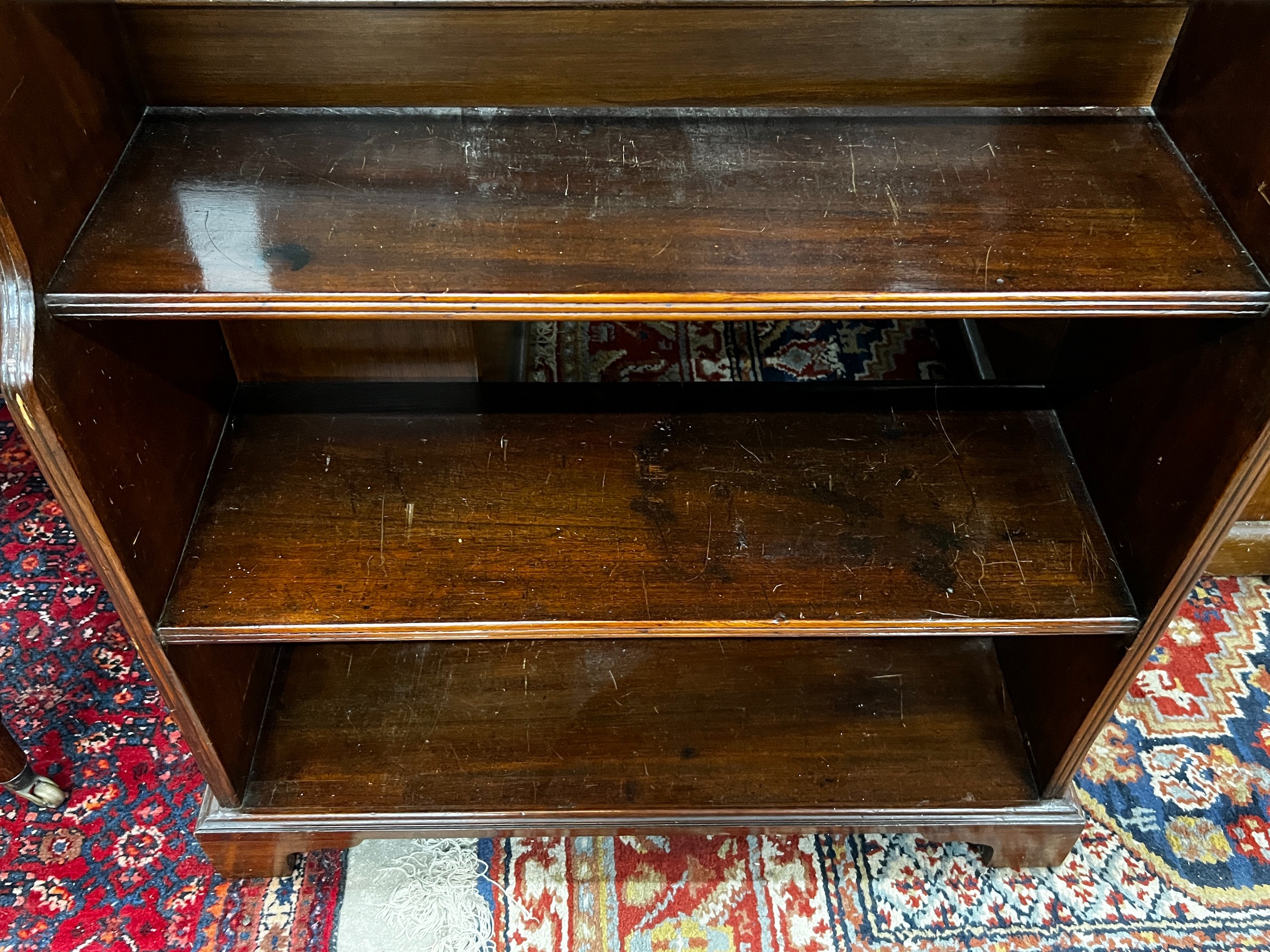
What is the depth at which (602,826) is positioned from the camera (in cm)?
120

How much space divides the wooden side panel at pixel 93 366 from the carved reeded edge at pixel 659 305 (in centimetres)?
5

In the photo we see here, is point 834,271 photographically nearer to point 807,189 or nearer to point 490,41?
point 807,189

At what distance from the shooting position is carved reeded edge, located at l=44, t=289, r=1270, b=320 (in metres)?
0.76

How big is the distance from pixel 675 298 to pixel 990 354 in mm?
1149

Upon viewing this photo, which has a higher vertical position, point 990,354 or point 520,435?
point 990,354

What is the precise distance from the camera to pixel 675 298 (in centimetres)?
77

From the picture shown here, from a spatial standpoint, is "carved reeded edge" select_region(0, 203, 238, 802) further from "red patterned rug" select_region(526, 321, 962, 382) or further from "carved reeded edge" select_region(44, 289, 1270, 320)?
"red patterned rug" select_region(526, 321, 962, 382)

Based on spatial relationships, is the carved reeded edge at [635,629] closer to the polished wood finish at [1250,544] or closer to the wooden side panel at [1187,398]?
the wooden side panel at [1187,398]

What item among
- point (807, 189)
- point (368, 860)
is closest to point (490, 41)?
point (807, 189)

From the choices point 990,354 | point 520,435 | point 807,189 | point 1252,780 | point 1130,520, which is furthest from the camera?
point 990,354

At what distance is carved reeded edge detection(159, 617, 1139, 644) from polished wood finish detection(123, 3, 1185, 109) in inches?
19.4

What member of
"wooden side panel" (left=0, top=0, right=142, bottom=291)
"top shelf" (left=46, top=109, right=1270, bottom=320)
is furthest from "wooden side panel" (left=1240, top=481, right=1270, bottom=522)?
"wooden side panel" (left=0, top=0, right=142, bottom=291)

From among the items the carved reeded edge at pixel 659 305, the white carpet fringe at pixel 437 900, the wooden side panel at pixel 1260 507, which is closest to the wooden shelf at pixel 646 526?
the carved reeded edge at pixel 659 305

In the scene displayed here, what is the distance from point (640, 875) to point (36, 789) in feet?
2.53
